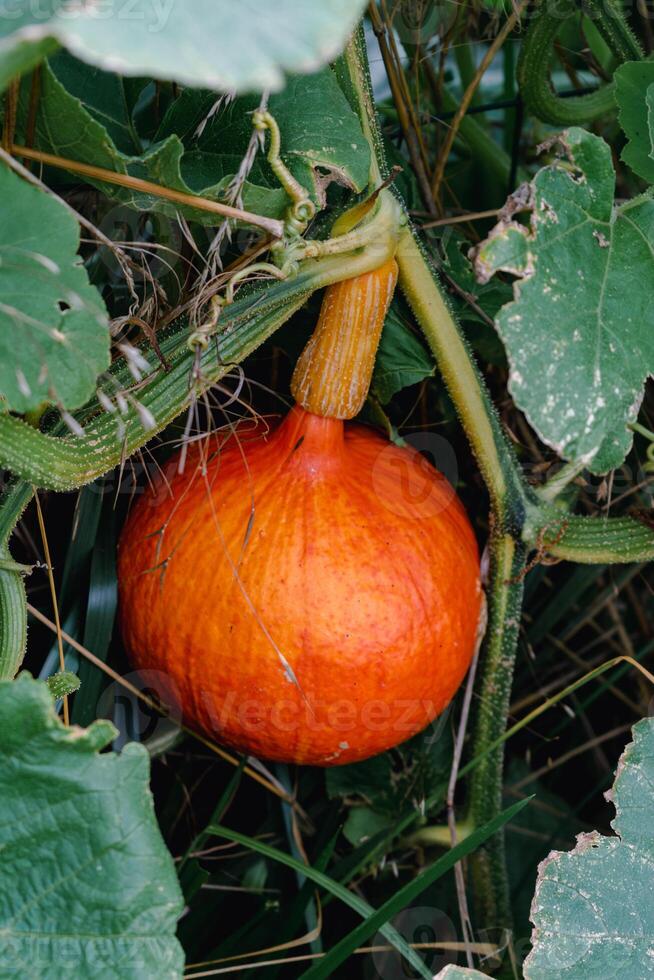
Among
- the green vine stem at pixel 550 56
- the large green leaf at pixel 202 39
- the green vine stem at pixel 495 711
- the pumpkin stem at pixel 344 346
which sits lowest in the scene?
the green vine stem at pixel 495 711

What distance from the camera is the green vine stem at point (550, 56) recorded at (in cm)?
97

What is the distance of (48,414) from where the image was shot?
2.60 ft

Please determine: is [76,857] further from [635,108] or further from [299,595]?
[635,108]

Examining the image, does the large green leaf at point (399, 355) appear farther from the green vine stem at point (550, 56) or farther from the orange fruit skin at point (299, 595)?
the green vine stem at point (550, 56)

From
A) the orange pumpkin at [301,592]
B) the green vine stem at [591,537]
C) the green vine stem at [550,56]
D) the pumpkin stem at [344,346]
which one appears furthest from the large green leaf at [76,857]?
the green vine stem at [550,56]

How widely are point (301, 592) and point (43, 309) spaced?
14.4 inches

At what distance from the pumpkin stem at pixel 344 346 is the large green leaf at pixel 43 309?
284 millimetres

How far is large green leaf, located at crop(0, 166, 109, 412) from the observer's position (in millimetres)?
585

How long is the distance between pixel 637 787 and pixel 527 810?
1.68 ft

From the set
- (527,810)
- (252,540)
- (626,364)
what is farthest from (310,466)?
(527,810)

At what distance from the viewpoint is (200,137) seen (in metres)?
0.81

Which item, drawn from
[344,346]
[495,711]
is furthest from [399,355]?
[495,711]

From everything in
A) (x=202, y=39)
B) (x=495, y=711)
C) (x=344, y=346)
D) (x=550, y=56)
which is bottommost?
(x=495, y=711)

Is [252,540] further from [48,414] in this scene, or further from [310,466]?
[48,414]
